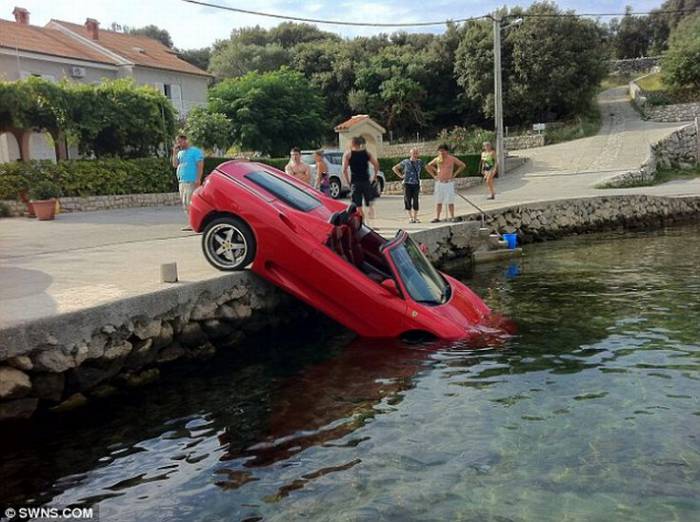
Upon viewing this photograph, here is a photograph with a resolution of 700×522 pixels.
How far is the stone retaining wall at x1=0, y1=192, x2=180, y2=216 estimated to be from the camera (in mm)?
19641

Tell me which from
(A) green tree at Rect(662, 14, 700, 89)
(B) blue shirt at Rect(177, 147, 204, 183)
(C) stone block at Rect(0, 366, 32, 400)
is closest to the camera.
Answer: (C) stone block at Rect(0, 366, 32, 400)

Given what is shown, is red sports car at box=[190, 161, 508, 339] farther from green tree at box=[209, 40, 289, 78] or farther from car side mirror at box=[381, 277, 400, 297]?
green tree at box=[209, 40, 289, 78]

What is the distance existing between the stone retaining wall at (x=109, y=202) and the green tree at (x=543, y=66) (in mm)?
23826

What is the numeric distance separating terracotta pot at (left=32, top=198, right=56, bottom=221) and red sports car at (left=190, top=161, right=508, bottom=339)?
474 inches

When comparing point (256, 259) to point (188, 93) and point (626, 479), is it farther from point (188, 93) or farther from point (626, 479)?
point (188, 93)

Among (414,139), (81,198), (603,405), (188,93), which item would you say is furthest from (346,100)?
(603,405)

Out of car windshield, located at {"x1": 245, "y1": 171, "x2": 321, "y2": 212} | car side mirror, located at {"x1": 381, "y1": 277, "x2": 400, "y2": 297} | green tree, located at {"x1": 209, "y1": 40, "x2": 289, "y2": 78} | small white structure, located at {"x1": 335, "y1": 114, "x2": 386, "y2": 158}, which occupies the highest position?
green tree, located at {"x1": 209, "y1": 40, "x2": 289, "y2": 78}

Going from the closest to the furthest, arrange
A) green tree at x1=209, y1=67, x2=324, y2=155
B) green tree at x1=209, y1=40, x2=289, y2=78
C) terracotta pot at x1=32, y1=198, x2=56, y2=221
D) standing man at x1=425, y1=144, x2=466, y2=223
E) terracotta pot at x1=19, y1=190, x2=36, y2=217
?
1. standing man at x1=425, y1=144, x2=466, y2=223
2. terracotta pot at x1=32, y1=198, x2=56, y2=221
3. terracotta pot at x1=19, y1=190, x2=36, y2=217
4. green tree at x1=209, y1=67, x2=324, y2=155
5. green tree at x1=209, y1=40, x2=289, y2=78

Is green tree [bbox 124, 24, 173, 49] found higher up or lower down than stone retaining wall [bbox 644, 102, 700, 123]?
higher up

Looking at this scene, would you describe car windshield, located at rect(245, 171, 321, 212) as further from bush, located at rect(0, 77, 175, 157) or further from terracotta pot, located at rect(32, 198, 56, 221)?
bush, located at rect(0, 77, 175, 157)

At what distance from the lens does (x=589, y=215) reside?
1844cm

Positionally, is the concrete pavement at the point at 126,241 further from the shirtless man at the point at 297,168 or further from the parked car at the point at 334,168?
the shirtless man at the point at 297,168

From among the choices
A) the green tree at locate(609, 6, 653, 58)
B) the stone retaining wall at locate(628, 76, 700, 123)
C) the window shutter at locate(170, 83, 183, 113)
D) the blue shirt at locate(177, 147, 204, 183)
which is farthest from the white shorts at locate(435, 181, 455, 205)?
the green tree at locate(609, 6, 653, 58)

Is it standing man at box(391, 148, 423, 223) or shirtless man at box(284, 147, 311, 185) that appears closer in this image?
shirtless man at box(284, 147, 311, 185)
